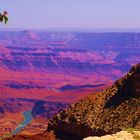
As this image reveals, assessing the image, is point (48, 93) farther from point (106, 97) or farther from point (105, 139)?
point (105, 139)

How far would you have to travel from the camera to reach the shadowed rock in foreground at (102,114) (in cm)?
2678

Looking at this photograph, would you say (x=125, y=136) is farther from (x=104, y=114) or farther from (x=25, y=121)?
(x=25, y=121)

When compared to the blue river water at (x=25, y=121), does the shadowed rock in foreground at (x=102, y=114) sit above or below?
above

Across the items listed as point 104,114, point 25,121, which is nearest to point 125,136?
point 104,114

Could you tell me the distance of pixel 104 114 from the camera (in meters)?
28.6

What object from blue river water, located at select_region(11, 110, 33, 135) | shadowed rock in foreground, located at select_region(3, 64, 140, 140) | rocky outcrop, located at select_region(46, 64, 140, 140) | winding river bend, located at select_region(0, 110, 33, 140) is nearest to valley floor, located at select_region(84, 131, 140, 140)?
shadowed rock in foreground, located at select_region(3, 64, 140, 140)

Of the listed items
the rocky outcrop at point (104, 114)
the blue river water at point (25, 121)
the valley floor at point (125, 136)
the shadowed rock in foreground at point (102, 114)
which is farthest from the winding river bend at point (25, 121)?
the valley floor at point (125, 136)

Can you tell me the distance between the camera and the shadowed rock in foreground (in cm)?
2678

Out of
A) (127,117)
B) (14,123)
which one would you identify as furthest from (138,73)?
(14,123)

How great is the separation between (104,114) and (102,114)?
129mm

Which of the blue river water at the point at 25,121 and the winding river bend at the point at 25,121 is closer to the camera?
the winding river bend at the point at 25,121

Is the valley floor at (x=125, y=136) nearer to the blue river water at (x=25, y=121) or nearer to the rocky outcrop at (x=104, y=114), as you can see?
the rocky outcrop at (x=104, y=114)

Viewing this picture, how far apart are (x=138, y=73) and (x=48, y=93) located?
6221 inches

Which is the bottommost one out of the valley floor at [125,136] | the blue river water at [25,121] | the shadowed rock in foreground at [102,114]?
the blue river water at [25,121]
